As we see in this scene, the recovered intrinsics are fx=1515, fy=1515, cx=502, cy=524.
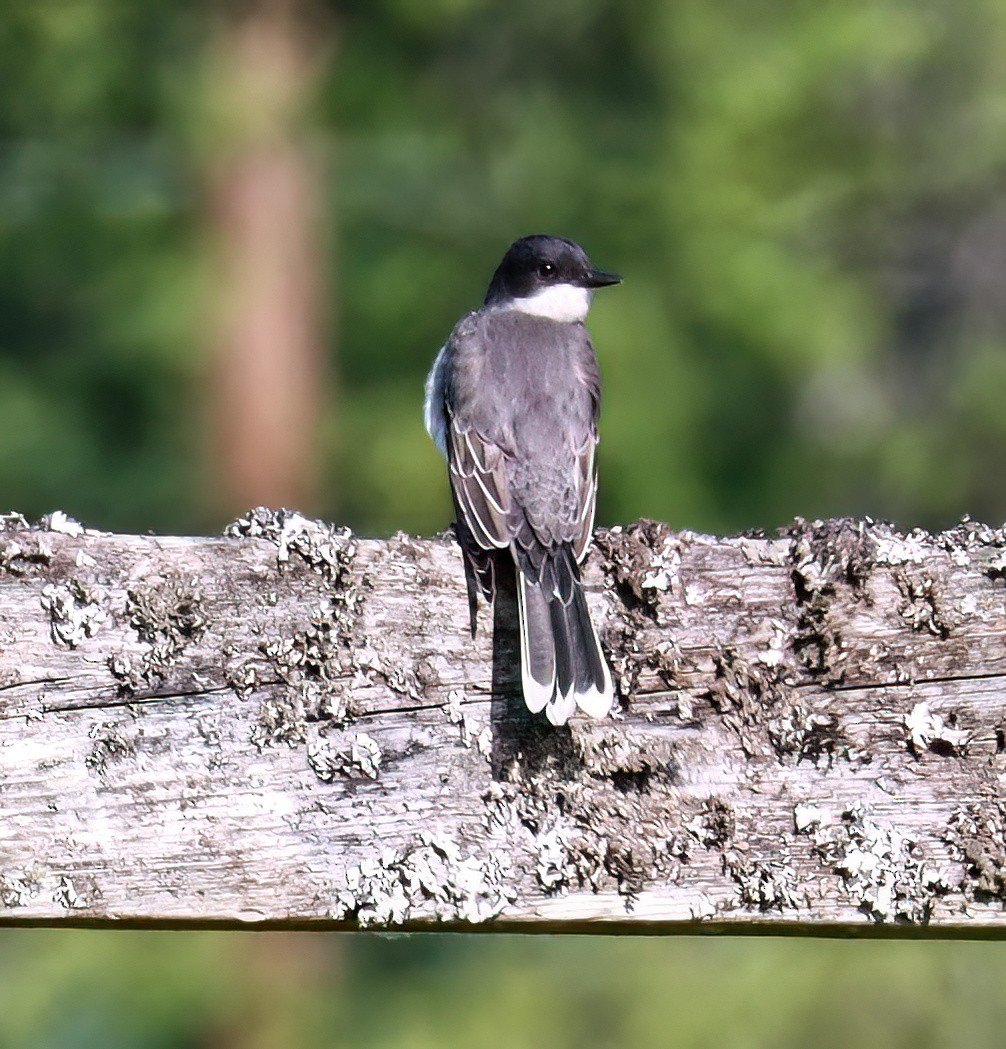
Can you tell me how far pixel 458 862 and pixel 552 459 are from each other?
1.99 meters

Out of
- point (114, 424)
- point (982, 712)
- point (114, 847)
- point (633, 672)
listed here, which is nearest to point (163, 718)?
point (114, 847)

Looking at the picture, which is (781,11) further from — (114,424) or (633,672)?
(633,672)

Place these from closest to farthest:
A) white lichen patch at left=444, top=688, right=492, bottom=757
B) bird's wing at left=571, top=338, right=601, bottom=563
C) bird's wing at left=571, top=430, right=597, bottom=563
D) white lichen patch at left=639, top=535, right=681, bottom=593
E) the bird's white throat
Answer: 1. white lichen patch at left=444, top=688, right=492, bottom=757
2. white lichen patch at left=639, top=535, right=681, bottom=593
3. bird's wing at left=571, top=430, right=597, bottom=563
4. bird's wing at left=571, top=338, right=601, bottom=563
5. the bird's white throat

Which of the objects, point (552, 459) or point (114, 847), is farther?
point (552, 459)

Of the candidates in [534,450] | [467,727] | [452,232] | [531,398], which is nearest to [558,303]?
[531,398]

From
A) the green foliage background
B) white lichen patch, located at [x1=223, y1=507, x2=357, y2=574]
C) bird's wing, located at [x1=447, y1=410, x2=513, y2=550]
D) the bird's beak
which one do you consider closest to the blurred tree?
the green foliage background

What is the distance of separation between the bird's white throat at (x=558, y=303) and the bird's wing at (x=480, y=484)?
1.09 meters

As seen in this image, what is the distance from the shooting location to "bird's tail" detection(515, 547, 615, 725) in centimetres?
238

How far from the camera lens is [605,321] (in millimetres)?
8961

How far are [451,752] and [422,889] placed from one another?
0.22 meters

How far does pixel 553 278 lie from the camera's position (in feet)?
18.5

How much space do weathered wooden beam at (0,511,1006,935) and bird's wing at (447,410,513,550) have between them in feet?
2.14

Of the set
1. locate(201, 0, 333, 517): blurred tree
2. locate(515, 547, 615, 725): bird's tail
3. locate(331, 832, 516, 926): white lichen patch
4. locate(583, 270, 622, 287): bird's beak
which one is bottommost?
locate(331, 832, 516, 926): white lichen patch

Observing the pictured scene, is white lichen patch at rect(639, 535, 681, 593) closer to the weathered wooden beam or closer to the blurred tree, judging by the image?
the weathered wooden beam
